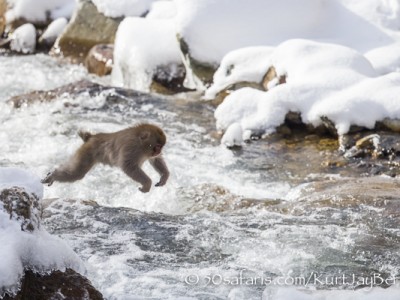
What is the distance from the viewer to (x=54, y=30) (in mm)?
14820

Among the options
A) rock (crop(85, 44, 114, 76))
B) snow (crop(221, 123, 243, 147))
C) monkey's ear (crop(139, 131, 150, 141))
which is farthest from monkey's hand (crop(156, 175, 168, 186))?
rock (crop(85, 44, 114, 76))

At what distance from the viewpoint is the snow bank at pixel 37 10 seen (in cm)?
1540

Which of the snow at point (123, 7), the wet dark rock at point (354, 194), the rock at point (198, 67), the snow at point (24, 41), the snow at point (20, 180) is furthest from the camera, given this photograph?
the snow at point (24, 41)

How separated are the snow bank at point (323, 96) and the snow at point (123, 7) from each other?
4673 mm

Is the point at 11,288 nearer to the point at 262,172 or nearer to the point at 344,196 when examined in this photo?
the point at 344,196

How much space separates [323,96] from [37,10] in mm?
8301

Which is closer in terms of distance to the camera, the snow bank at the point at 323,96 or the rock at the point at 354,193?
the rock at the point at 354,193

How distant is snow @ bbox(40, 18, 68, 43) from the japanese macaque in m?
8.01

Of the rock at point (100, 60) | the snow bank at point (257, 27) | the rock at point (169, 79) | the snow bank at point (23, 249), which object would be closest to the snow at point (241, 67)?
the snow bank at point (257, 27)

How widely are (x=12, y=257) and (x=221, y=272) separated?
6.07ft

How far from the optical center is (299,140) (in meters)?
8.90

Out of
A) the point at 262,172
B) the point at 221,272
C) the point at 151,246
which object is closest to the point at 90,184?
the point at 262,172

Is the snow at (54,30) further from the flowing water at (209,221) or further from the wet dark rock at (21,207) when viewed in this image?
the wet dark rock at (21,207)

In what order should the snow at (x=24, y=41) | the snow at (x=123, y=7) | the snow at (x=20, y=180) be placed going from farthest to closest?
the snow at (x=24, y=41) → the snow at (x=123, y=7) → the snow at (x=20, y=180)
